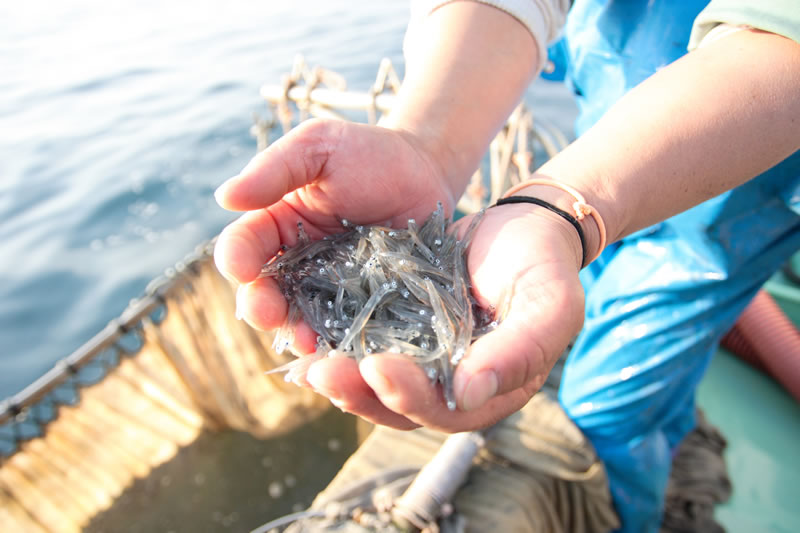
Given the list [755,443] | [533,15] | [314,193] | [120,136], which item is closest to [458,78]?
[533,15]

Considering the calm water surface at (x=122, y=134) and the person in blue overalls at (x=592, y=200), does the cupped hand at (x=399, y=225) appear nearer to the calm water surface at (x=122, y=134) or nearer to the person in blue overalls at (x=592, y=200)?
the person in blue overalls at (x=592, y=200)

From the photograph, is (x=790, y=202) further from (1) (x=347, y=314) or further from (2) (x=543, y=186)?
A: (1) (x=347, y=314)

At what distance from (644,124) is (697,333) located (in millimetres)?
1484

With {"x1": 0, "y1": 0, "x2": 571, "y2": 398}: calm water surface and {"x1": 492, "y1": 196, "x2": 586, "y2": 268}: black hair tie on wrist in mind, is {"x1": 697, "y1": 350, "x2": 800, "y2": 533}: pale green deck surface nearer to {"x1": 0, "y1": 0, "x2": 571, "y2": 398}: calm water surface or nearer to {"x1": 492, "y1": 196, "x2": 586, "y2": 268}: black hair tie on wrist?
{"x1": 492, "y1": 196, "x2": 586, "y2": 268}: black hair tie on wrist

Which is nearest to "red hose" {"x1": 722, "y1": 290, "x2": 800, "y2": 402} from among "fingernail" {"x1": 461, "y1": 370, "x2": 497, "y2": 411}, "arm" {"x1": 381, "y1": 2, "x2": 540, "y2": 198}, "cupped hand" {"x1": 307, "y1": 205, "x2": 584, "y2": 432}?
"arm" {"x1": 381, "y1": 2, "x2": 540, "y2": 198}

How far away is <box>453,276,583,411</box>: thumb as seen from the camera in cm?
145

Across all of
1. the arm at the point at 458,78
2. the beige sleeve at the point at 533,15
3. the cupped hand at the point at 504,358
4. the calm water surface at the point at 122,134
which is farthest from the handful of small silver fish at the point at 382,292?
the calm water surface at the point at 122,134

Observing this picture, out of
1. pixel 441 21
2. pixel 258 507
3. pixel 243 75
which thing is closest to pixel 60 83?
pixel 243 75

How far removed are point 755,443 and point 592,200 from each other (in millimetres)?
3955

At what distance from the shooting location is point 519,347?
1.50 metres

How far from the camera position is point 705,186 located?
1914mm

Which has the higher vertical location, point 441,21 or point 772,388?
point 441,21

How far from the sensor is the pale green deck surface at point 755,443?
377 centimetres

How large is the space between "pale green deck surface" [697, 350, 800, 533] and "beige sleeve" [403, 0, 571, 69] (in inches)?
152
